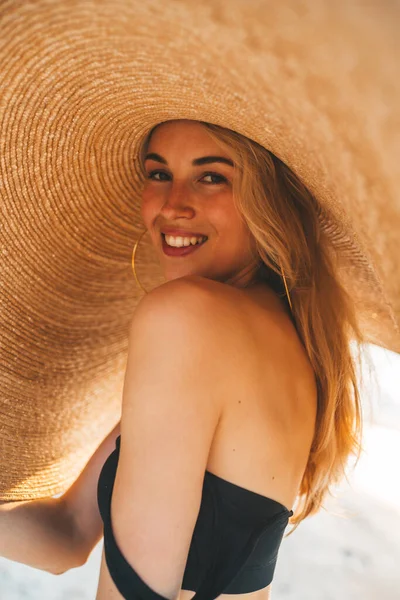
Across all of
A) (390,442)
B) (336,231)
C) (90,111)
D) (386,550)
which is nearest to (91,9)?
(90,111)

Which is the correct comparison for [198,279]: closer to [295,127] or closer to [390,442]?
[295,127]

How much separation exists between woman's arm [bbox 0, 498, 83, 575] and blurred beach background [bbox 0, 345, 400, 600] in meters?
1.05

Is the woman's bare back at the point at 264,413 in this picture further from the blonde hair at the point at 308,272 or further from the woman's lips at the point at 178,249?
the woman's lips at the point at 178,249

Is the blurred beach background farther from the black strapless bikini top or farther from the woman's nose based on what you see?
the woman's nose

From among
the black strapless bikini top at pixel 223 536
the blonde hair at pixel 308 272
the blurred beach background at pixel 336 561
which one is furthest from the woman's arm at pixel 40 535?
the blurred beach background at pixel 336 561

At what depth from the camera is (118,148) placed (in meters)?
1.40

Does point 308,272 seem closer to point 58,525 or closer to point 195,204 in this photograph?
point 195,204

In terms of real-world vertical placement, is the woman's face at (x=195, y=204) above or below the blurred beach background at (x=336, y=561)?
above

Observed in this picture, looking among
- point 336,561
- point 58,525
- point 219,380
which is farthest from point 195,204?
point 336,561

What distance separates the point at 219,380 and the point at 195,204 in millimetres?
433

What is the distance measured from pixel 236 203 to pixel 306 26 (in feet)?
2.20

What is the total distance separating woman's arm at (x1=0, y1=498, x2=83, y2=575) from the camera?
4.68 feet

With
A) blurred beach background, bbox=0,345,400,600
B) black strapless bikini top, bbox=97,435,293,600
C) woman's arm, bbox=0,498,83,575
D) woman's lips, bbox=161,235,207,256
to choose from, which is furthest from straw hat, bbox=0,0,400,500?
blurred beach background, bbox=0,345,400,600

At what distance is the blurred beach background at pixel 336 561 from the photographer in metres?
2.66
